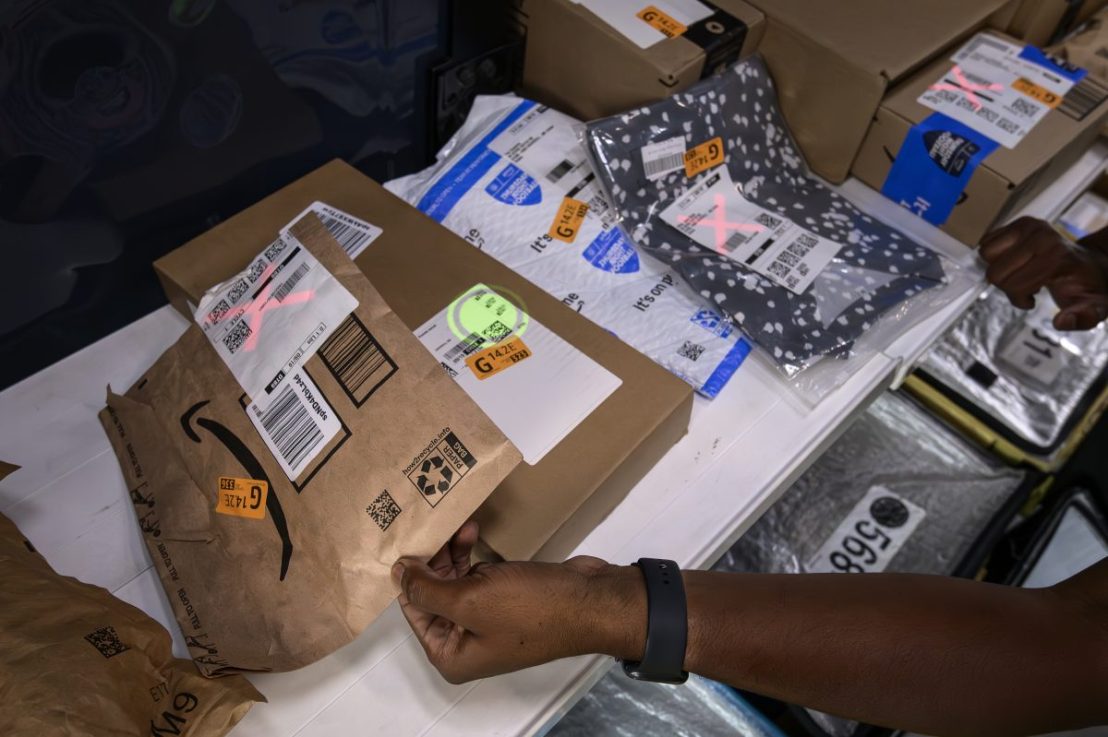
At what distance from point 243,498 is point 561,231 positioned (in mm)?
489

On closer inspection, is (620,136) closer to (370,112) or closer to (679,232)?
(679,232)

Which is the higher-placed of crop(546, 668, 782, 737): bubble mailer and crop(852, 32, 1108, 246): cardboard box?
crop(852, 32, 1108, 246): cardboard box

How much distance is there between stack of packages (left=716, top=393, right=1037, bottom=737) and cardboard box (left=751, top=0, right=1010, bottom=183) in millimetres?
452

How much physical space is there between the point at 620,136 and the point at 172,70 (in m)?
0.48

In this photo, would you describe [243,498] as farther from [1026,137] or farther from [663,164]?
[1026,137]

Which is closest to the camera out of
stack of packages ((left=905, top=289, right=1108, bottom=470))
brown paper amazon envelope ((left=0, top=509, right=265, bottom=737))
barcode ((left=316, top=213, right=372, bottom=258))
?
brown paper amazon envelope ((left=0, top=509, right=265, bottom=737))

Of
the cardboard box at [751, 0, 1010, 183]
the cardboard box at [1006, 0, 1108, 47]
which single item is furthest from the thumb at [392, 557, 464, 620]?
the cardboard box at [1006, 0, 1108, 47]

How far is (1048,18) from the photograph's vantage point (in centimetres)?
116

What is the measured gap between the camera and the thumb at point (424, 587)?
589mm

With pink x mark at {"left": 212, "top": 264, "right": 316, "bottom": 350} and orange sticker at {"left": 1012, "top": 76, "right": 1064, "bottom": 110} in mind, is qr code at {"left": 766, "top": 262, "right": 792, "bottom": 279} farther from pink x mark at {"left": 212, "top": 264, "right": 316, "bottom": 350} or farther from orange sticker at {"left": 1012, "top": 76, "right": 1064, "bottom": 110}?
pink x mark at {"left": 212, "top": 264, "right": 316, "bottom": 350}

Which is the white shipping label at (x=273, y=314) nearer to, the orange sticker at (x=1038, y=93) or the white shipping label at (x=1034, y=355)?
the orange sticker at (x=1038, y=93)

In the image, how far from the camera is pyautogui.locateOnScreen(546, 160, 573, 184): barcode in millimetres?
1007

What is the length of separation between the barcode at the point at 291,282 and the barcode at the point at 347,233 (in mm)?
167

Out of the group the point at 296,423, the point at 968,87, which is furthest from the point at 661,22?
the point at 296,423
